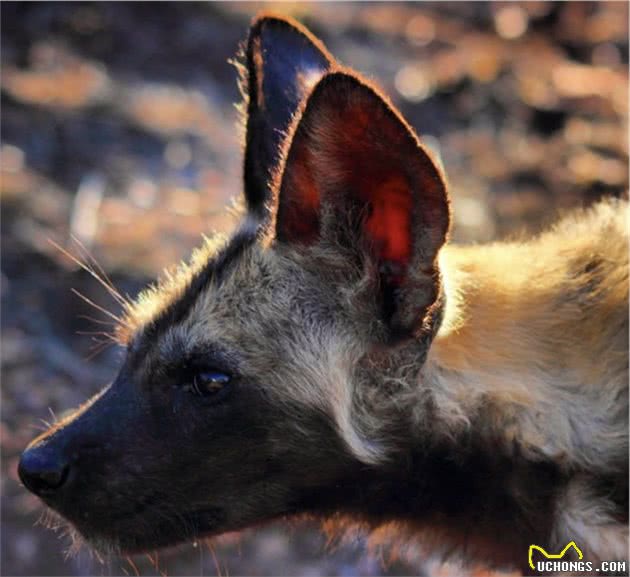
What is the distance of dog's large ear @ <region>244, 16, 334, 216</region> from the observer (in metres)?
3.77

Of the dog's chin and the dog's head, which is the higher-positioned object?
the dog's head

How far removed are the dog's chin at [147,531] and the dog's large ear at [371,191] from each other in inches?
30.2

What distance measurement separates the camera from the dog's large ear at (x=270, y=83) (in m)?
3.77

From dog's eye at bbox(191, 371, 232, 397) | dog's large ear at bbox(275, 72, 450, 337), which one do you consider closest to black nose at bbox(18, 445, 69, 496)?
dog's eye at bbox(191, 371, 232, 397)

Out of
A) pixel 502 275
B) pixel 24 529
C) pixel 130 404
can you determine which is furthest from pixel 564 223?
pixel 24 529

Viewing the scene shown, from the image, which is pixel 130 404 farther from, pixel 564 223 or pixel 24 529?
pixel 24 529

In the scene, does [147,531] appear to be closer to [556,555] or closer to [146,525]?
[146,525]

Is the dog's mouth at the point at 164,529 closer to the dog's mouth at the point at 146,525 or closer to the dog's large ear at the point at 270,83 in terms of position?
the dog's mouth at the point at 146,525

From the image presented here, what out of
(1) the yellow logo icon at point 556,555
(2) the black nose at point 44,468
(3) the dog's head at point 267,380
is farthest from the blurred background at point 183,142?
(2) the black nose at point 44,468

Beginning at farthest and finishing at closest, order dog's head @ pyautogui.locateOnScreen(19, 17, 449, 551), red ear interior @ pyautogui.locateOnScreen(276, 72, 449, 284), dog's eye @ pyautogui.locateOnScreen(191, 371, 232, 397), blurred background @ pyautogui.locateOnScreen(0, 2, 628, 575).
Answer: blurred background @ pyautogui.locateOnScreen(0, 2, 628, 575)
dog's eye @ pyautogui.locateOnScreen(191, 371, 232, 397)
dog's head @ pyautogui.locateOnScreen(19, 17, 449, 551)
red ear interior @ pyautogui.locateOnScreen(276, 72, 449, 284)

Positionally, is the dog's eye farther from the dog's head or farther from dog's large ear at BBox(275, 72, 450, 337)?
dog's large ear at BBox(275, 72, 450, 337)

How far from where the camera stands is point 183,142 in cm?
773

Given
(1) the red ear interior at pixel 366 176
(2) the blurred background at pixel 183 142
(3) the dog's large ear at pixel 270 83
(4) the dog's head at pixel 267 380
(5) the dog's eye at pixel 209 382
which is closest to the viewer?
(1) the red ear interior at pixel 366 176

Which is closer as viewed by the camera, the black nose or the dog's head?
the dog's head
